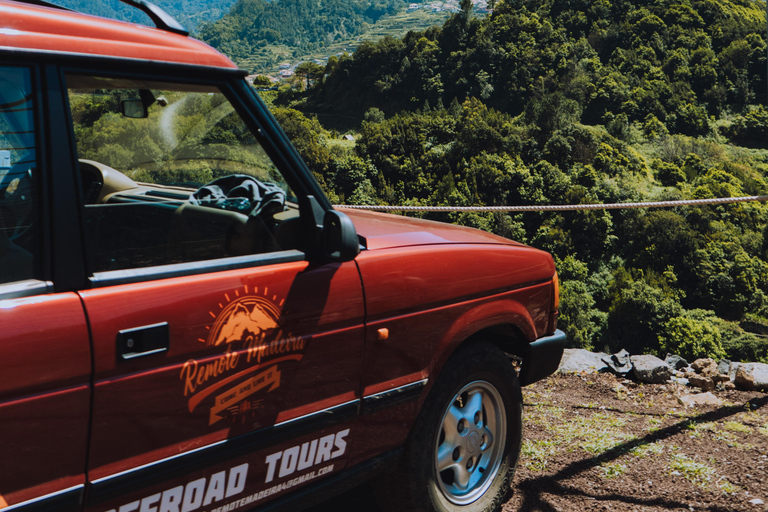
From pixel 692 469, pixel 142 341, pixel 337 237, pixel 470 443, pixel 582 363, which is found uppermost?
pixel 337 237

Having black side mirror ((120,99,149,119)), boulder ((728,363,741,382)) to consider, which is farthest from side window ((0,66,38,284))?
boulder ((728,363,741,382))

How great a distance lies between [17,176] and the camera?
1.56m

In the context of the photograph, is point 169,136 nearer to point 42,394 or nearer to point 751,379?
point 42,394

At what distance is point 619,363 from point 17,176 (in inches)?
191

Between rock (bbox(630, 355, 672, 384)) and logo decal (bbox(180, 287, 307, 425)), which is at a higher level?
logo decal (bbox(180, 287, 307, 425))

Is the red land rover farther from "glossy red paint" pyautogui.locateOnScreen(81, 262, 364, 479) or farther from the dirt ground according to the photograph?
the dirt ground

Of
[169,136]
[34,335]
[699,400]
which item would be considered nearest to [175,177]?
[169,136]

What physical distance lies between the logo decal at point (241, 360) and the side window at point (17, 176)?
1.51 ft

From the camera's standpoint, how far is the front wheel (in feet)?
8.23

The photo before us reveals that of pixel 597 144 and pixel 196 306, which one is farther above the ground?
pixel 196 306

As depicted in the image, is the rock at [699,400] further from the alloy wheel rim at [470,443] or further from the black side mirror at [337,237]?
the black side mirror at [337,237]

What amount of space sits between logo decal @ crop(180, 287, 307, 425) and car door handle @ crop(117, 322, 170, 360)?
102mm

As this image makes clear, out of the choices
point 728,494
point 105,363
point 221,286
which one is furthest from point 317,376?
point 728,494

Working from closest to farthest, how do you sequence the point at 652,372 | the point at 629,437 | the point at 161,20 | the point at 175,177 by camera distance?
the point at 161,20 → the point at 175,177 → the point at 629,437 → the point at 652,372
